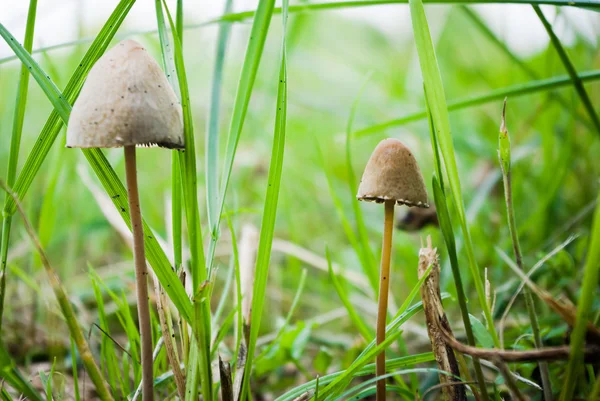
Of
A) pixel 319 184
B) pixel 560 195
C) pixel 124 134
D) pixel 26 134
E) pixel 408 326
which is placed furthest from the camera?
pixel 26 134

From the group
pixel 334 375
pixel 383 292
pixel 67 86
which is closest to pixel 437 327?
pixel 383 292

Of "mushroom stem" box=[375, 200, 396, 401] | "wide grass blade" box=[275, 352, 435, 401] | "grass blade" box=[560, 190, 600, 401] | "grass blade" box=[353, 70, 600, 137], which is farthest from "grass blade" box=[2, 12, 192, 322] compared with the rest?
"grass blade" box=[353, 70, 600, 137]

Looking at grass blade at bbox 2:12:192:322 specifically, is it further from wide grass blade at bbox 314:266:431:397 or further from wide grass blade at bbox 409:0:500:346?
wide grass blade at bbox 409:0:500:346

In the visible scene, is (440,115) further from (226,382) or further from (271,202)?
(226,382)

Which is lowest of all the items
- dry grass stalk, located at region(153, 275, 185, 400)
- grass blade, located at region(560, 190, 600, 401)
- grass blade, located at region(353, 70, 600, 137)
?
dry grass stalk, located at region(153, 275, 185, 400)

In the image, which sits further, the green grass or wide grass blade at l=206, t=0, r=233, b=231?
wide grass blade at l=206, t=0, r=233, b=231

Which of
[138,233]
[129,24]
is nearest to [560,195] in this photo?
[138,233]

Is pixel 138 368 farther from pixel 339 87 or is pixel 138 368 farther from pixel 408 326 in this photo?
pixel 339 87
